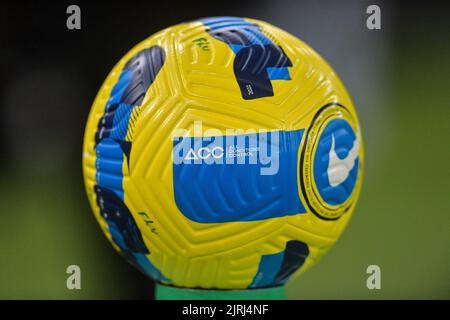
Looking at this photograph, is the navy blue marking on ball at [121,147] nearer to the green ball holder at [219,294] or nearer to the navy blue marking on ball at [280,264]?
the green ball holder at [219,294]

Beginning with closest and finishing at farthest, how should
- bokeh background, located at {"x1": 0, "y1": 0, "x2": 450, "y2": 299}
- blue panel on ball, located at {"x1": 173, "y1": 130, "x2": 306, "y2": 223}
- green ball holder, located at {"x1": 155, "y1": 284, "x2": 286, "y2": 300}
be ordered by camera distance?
1. blue panel on ball, located at {"x1": 173, "y1": 130, "x2": 306, "y2": 223}
2. green ball holder, located at {"x1": 155, "y1": 284, "x2": 286, "y2": 300}
3. bokeh background, located at {"x1": 0, "y1": 0, "x2": 450, "y2": 299}

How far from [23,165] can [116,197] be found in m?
0.87

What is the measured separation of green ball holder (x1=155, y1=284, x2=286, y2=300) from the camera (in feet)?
3.79

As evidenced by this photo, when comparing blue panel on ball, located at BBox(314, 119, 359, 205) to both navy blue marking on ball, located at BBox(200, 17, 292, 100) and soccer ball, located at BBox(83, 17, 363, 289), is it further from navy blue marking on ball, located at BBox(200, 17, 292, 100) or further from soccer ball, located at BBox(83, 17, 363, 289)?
navy blue marking on ball, located at BBox(200, 17, 292, 100)

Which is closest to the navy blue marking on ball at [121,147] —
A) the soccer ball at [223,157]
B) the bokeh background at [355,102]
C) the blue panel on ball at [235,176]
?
the soccer ball at [223,157]

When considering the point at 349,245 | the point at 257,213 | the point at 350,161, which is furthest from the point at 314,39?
the point at 257,213

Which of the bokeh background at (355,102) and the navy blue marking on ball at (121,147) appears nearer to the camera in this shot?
the navy blue marking on ball at (121,147)

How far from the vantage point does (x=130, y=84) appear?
3.61 feet

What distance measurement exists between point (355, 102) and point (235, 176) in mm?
967

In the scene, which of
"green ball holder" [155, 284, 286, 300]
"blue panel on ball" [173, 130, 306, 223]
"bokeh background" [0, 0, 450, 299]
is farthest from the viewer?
"bokeh background" [0, 0, 450, 299]

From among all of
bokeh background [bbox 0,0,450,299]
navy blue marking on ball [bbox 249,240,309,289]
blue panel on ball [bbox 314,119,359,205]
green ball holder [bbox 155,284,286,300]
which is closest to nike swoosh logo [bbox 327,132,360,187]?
blue panel on ball [bbox 314,119,359,205]

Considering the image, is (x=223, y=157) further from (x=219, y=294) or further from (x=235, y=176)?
(x=219, y=294)

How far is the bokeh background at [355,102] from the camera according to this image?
1.83m

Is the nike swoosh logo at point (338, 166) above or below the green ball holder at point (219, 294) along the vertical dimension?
above
